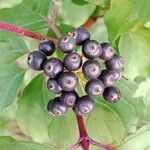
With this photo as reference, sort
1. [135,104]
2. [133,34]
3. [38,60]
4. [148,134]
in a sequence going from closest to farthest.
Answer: [38,60], [148,134], [133,34], [135,104]

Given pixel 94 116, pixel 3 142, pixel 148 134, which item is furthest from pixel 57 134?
pixel 148 134

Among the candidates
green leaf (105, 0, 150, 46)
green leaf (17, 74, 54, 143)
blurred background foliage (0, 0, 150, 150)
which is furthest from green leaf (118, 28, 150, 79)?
green leaf (17, 74, 54, 143)

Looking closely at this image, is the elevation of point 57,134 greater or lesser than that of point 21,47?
lesser

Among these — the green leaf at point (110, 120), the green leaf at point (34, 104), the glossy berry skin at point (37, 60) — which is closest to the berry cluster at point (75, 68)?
the glossy berry skin at point (37, 60)

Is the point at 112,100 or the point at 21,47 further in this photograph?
the point at 21,47

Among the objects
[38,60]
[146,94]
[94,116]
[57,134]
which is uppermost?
[38,60]

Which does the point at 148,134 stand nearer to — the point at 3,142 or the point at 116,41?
the point at 116,41
